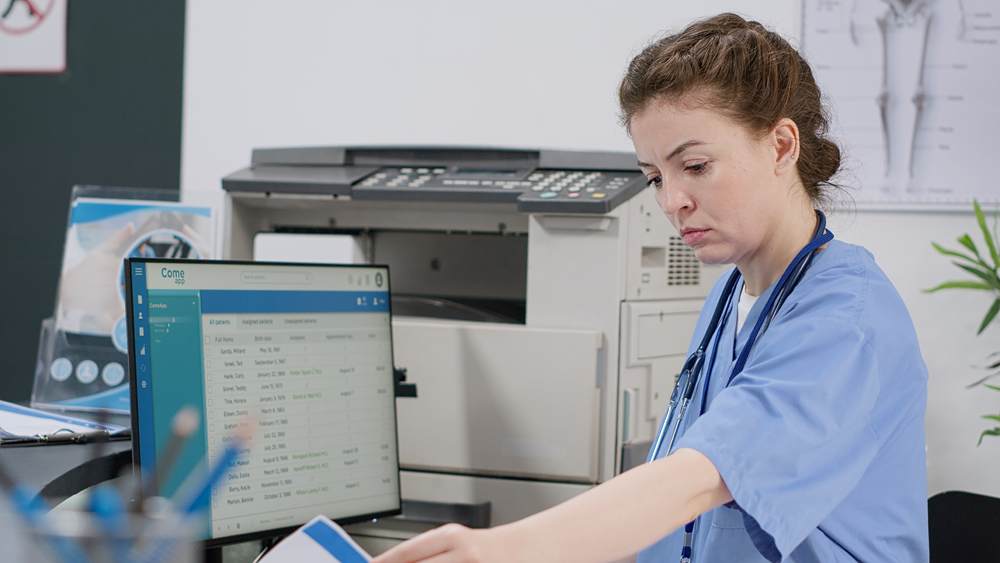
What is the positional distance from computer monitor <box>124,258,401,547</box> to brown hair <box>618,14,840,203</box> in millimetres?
446

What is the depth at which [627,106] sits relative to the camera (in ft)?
2.51

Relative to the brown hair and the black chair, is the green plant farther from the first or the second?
the brown hair

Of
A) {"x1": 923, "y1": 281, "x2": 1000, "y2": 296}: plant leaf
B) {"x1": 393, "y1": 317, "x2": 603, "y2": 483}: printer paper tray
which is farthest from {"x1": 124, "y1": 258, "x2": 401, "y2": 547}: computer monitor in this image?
{"x1": 923, "y1": 281, "x2": 1000, "y2": 296}: plant leaf

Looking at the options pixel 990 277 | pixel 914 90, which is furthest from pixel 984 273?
pixel 914 90

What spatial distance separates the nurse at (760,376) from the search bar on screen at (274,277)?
437 mm

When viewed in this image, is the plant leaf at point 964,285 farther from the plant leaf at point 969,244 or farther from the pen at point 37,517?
the pen at point 37,517

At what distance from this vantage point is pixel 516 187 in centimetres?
110


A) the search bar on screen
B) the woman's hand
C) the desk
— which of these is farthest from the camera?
the search bar on screen

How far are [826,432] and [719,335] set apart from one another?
32 cm

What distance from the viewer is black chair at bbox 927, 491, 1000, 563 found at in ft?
3.22

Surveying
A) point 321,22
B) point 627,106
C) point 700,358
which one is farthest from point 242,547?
point 321,22

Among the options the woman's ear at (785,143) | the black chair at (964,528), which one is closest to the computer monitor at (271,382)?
the woman's ear at (785,143)

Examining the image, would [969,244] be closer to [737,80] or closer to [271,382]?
[737,80]

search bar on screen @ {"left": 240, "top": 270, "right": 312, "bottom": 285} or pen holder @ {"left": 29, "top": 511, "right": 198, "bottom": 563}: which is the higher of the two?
search bar on screen @ {"left": 240, "top": 270, "right": 312, "bottom": 285}
